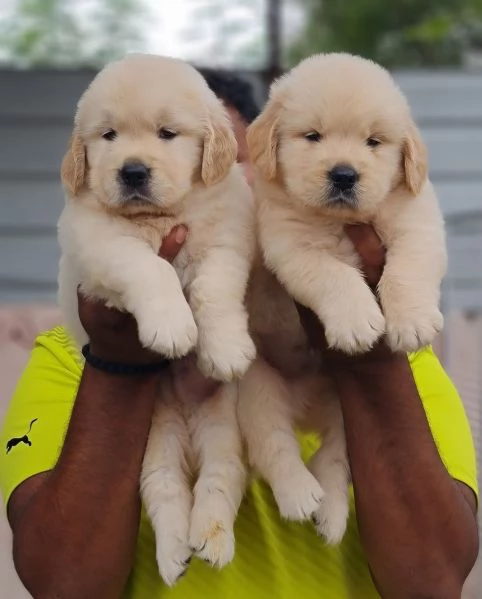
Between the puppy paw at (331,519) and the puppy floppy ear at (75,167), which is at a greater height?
the puppy floppy ear at (75,167)

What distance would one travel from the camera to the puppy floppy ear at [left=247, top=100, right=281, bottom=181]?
7.46ft

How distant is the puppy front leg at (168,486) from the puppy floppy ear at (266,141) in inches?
24.9

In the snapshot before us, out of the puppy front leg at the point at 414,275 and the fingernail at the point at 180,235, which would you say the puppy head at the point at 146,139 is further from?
the puppy front leg at the point at 414,275

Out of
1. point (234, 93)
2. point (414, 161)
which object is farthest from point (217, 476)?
point (234, 93)

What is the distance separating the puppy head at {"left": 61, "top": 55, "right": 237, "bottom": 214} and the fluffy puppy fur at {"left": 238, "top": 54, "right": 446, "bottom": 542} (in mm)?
129

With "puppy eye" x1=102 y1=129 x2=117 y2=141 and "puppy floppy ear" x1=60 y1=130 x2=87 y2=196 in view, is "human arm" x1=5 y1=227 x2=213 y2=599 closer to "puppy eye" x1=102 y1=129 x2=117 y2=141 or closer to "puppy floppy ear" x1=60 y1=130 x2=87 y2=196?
Result: "puppy floppy ear" x1=60 y1=130 x2=87 y2=196

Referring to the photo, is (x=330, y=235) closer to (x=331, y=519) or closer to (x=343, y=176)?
(x=343, y=176)

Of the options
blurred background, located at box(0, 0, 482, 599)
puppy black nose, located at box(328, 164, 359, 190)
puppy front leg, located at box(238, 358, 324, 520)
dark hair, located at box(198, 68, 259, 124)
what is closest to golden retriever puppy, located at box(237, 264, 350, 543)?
puppy front leg, located at box(238, 358, 324, 520)

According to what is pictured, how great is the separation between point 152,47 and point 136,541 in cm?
369

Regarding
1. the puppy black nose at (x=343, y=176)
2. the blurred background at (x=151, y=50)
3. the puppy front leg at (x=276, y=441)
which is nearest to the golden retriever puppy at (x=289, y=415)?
the puppy front leg at (x=276, y=441)

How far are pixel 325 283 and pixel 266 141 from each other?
406 mm

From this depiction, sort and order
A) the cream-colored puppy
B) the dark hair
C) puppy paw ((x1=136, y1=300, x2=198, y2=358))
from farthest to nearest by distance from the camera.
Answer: the dark hair < the cream-colored puppy < puppy paw ((x1=136, y1=300, x2=198, y2=358))

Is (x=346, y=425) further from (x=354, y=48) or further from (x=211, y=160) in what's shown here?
(x=354, y=48)

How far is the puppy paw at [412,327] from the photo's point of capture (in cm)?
201
